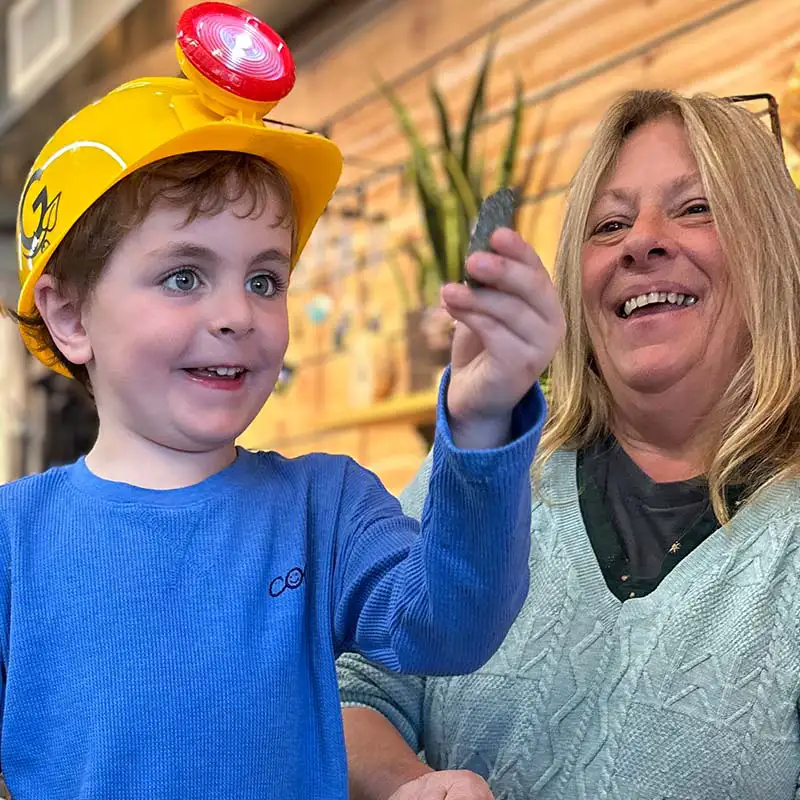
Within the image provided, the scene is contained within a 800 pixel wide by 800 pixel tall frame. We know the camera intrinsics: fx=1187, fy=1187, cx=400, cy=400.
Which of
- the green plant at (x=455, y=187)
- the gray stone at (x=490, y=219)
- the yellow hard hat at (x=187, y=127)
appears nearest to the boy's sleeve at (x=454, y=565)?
the gray stone at (x=490, y=219)

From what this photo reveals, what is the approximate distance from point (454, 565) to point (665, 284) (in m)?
0.65

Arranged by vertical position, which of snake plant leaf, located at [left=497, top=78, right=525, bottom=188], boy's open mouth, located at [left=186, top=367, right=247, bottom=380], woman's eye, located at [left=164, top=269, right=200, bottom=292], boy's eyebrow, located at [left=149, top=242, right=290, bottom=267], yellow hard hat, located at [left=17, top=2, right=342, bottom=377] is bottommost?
boy's open mouth, located at [left=186, top=367, right=247, bottom=380]

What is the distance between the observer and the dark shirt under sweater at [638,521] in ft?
4.23

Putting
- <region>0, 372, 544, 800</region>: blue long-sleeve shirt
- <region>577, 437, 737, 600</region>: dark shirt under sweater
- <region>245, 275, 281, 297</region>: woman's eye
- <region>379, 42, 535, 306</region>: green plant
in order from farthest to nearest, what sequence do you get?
<region>379, 42, 535, 306</region>: green plant → <region>577, 437, 737, 600</region>: dark shirt under sweater → <region>245, 275, 281, 297</region>: woman's eye → <region>0, 372, 544, 800</region>: blue long-sleeve shirt

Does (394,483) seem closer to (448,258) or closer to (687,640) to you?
(448,258)

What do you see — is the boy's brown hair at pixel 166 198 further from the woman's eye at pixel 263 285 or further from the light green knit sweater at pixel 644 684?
the light green knit sweater at pixel 644 684

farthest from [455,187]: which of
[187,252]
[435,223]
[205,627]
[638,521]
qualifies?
[205,627]

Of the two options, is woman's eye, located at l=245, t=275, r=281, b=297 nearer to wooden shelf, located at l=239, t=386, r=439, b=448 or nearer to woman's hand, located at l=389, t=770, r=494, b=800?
woman's hand, located at l=389, t=770, r=494, b=800

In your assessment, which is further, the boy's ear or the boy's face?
the boy's ear

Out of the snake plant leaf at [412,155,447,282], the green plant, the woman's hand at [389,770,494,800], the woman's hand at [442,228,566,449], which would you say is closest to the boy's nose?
the woman's hand at [442,228,566,449]

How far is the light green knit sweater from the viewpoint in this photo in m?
1.17

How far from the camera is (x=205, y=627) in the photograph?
95 centimetres

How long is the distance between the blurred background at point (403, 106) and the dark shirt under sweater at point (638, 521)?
88 cm

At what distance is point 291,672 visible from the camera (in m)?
0.96
